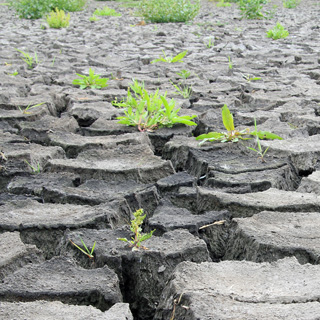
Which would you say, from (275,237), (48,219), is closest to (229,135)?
(275,237)

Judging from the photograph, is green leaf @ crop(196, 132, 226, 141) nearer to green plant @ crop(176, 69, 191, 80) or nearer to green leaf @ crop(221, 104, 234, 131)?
green leaf @ crop(221, 104, 234, 131)

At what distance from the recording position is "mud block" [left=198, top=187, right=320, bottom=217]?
1.86 metres

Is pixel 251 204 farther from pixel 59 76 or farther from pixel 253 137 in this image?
pixel 59 76

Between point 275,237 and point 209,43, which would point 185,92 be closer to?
point 275,237

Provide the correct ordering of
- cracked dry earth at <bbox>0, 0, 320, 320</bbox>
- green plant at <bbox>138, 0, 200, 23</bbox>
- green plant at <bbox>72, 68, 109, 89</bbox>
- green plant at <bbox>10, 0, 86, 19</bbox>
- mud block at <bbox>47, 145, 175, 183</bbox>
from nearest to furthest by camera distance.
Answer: cracked dry earth at <bbox>0, 0, 320, 320</bbox> < mud block at <bbox>47, 145, 175, 183</bbox> < green plant at <bbox>72, 68, 109, 89</bbox> < green plant at <bbox>138, 0, 200, 23</bbox> < green plant at <bbox>10, 0, 86, 19</bbox>

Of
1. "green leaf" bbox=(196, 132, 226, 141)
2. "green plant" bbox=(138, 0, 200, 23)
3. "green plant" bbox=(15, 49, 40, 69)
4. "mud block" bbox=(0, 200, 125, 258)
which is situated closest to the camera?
"mud block" bbox=(0, 200, 125, 258)

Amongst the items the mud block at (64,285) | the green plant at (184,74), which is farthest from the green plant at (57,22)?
the mud block at (64,285)

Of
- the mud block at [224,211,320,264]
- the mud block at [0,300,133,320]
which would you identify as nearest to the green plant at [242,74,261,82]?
the mud block at [224,211,320,264]

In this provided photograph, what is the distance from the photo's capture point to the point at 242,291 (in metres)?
1.32

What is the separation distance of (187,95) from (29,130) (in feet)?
4.43

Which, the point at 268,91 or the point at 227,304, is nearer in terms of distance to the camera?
the point at 227,304

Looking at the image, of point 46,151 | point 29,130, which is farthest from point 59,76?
point 46,151

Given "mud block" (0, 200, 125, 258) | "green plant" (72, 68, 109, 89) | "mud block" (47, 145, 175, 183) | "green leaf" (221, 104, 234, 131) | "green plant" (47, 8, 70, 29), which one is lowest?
"green plant" (47, 8, 70, 29)

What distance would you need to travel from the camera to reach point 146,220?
75.3 inches
